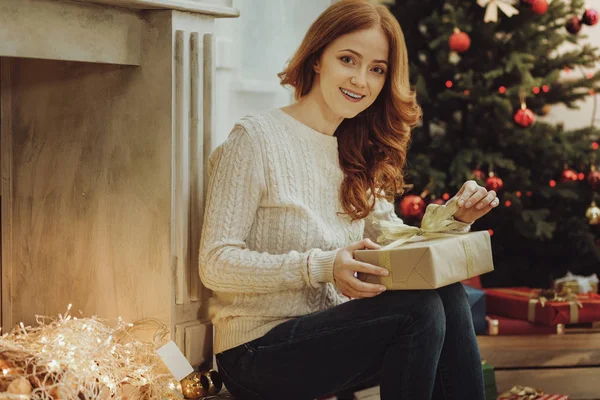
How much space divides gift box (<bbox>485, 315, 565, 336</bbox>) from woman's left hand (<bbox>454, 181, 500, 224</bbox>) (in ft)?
3.54

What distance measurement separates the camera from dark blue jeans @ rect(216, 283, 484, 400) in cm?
172

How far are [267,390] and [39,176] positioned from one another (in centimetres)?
84

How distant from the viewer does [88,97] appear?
210 centimetres

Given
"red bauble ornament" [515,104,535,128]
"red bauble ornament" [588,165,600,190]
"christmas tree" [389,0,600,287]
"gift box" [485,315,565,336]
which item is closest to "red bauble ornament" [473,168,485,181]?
"christmas tree" [389,0,600,287]

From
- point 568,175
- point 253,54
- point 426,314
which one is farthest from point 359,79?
point 568,175

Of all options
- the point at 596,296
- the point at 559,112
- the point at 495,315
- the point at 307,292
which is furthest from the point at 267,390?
the point at 559,112

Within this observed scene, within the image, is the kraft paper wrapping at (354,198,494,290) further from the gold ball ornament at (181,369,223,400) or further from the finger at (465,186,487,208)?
the gold ball ornament at (181,369,223,400)

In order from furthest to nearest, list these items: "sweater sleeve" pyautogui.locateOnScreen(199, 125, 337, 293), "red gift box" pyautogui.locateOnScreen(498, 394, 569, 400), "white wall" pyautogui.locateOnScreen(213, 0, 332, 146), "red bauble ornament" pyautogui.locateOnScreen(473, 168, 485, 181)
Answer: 1. "red bauble ornament" pyautogui.locateOnScreen(473, 168, 485, 181)
2. "white wall" pyautogui.locateOnScreen(213, 0, 332, 146)
3. "red gift box" pyautogui.locateOnScreen(498, 394, 569, 400)
4. "sweater sleeve" pyautogui.locateOnScreen(199, 125, 337, 293)

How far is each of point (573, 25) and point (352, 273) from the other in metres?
1.86

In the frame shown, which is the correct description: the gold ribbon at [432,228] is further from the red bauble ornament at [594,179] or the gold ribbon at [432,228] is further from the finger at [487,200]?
the red bauble ornament at [594,179]

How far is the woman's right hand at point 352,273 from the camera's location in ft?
5.66

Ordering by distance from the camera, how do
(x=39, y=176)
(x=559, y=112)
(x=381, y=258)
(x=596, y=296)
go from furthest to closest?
(x=559, y=112), (x=596, y=296), (x=39, y=176), (x=381, y=258)

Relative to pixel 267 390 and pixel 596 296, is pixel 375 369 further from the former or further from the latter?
pixel 596 296

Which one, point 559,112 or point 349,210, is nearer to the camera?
point 349,210
